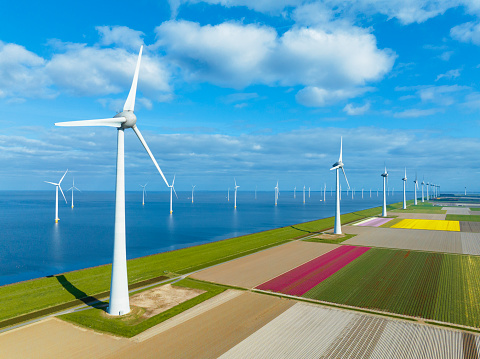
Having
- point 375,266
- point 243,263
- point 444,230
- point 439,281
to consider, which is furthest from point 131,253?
point 444,230

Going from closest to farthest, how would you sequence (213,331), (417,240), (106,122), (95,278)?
(213,331) → (106,122) → (95,278) → (417,240)

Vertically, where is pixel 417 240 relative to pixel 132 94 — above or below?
below

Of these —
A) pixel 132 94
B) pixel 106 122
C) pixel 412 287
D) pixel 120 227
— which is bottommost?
pixel 412 287

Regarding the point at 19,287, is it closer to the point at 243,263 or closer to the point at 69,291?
the point at 69,291

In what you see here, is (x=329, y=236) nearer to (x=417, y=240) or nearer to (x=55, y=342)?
(x=417, y=240)

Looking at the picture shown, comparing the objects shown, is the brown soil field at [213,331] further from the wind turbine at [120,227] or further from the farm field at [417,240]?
the farm field at [417,240]

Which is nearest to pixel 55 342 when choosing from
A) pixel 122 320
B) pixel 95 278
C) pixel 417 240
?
pixel 122 320

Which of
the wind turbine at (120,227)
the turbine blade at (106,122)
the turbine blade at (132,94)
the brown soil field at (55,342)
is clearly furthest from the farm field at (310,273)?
the turbine blade at (132,94)
